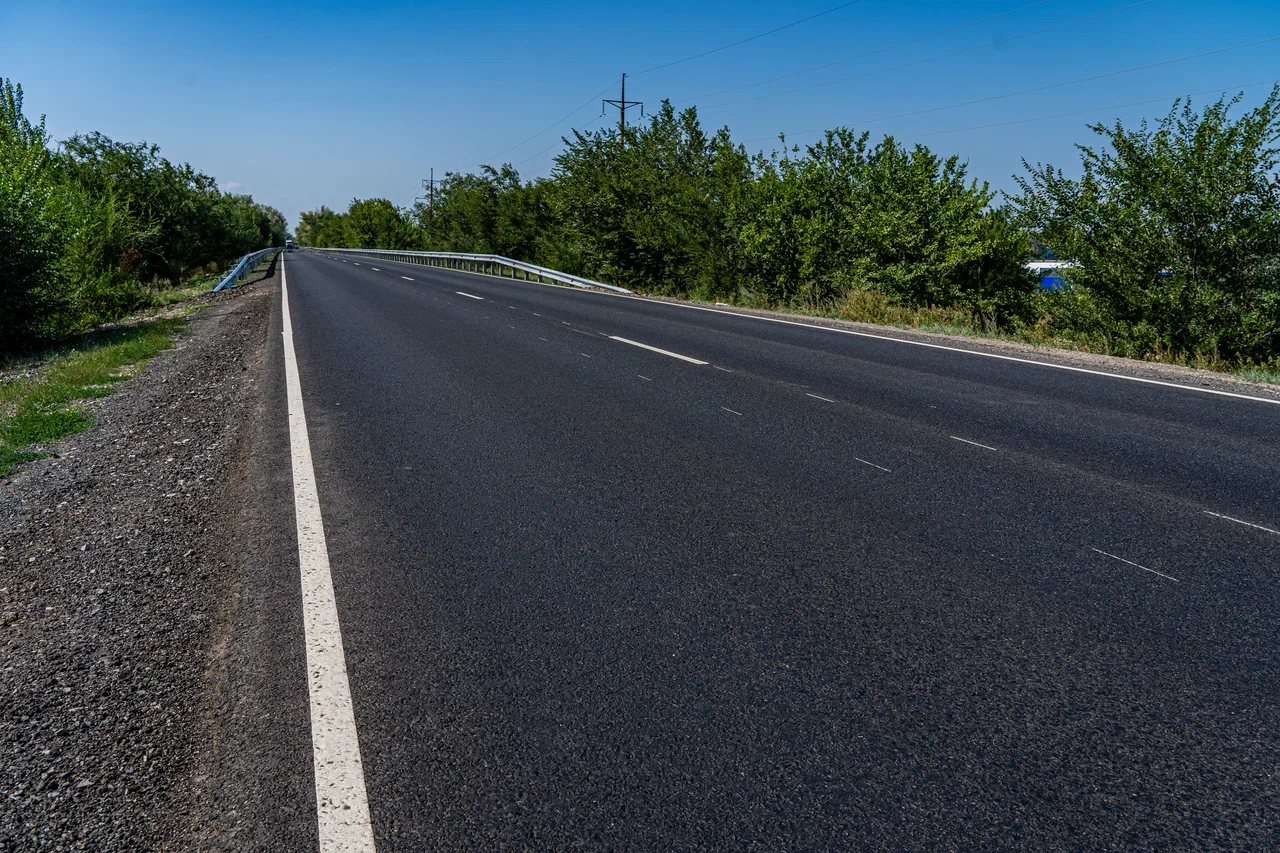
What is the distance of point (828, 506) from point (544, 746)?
2.66 metres

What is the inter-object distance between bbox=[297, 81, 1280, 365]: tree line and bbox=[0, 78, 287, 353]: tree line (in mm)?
15487

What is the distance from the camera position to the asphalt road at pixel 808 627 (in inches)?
92.0

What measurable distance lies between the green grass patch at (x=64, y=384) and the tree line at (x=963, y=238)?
13268 millimetres

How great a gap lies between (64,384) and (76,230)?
836cm

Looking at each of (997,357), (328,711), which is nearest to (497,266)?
(997,357)

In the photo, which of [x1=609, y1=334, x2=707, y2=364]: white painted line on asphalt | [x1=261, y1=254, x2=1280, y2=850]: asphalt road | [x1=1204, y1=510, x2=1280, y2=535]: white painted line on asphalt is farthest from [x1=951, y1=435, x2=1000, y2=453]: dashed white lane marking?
[x1=609, y1=334, x2=707, y2=364]: white painted line on asphalt

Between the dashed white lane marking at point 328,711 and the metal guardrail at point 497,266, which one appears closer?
the dashed white lane marking at point 328,711

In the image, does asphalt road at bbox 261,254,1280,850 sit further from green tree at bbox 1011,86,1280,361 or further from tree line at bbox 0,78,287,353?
tree line at bbox 0,78,287,353

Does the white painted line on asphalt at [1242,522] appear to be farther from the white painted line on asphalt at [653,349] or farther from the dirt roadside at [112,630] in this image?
the white painted line on asphalt at [653,349]

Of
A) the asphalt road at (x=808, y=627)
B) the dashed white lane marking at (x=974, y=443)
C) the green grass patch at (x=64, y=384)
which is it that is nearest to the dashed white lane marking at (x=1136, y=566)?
the asphalt road at (x=808, y=627)

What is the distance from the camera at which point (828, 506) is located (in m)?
4.80

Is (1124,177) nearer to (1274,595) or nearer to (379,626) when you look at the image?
(1274,595)

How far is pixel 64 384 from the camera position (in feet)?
32.3

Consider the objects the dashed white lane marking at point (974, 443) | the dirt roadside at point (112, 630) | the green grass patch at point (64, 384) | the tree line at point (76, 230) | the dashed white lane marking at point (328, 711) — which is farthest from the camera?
the tree line at point (76, 230)
